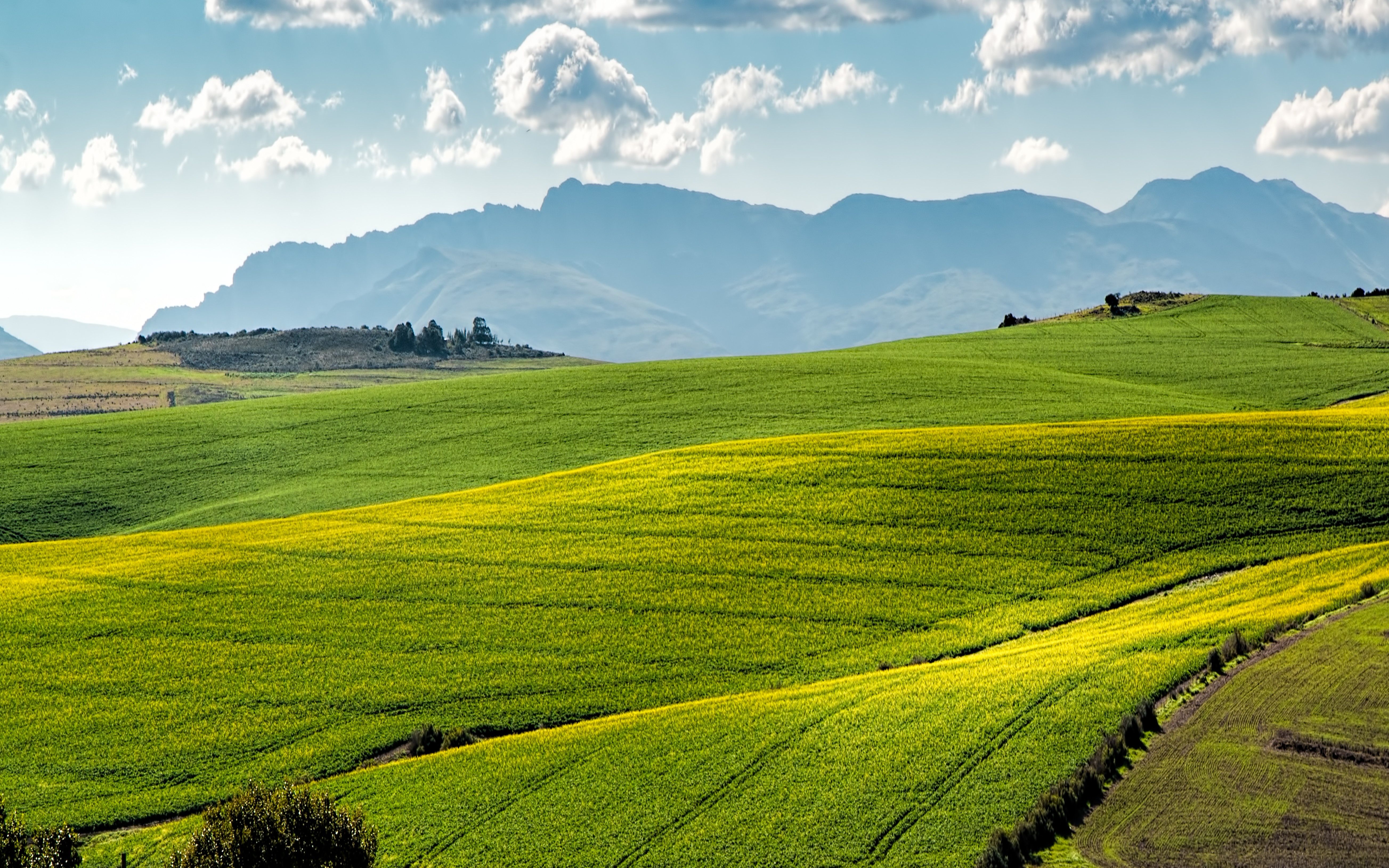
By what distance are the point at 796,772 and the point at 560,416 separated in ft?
150

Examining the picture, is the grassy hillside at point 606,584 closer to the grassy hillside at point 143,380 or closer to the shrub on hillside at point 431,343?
the grassy hillside at point 143,380

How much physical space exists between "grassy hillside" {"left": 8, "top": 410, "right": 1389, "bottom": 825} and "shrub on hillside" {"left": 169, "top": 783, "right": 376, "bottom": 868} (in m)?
5.55

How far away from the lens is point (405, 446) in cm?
5997

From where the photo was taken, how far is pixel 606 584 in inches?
1291

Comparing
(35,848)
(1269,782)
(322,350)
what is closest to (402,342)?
(322,350)

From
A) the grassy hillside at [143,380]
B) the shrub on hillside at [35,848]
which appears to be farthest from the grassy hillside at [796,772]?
the grassy hillside at [143,380]

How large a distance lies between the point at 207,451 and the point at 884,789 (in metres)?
52.2

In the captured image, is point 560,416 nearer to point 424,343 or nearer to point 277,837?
point 277,837

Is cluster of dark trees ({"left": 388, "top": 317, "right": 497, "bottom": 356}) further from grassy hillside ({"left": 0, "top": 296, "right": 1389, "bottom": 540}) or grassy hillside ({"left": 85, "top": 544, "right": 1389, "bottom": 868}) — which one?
grassy hillside ({"left": 85, "top": 544, "right": 1389, "bottom": 868})

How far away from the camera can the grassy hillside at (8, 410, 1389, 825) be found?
25.5m

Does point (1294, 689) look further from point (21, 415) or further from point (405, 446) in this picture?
point (21, 415)

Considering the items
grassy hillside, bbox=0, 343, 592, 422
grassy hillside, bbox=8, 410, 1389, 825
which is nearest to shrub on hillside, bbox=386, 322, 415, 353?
grassy hillside, bbox=0, 343, 592, 422

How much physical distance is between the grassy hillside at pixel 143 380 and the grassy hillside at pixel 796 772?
84.3m

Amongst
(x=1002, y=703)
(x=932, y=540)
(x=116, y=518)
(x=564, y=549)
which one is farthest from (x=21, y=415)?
(x=1002, y=703)
